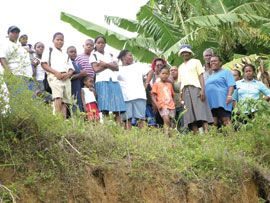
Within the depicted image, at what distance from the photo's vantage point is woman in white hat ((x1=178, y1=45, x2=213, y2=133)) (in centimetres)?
935

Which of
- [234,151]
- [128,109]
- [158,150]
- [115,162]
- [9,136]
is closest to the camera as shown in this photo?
[9,136]

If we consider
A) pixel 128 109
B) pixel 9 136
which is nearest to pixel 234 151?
pixel 128 109

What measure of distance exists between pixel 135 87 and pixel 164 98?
44 centimetres

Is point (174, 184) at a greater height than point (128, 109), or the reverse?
point (128, 109)

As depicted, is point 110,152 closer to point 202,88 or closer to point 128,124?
point 128,124

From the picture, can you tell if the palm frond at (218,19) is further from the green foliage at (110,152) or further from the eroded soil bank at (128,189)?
the eroded soil bank at (128,189)

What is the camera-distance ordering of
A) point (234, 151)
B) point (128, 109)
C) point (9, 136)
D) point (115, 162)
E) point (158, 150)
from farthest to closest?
point (128, 109) → point (234, 151) → point (158, 150) → point (115, 162) → point (9, 136)

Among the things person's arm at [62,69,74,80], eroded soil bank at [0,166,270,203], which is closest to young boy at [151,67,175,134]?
person's arm at [62,69,74,80]

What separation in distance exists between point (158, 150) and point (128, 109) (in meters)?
1.72

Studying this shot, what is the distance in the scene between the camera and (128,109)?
9.36 m

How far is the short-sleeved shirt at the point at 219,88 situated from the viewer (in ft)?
31.6

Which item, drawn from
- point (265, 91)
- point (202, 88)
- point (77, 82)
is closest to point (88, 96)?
point (77, 82)

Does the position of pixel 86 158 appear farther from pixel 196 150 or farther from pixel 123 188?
pixel 196 150

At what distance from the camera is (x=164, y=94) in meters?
9.59
